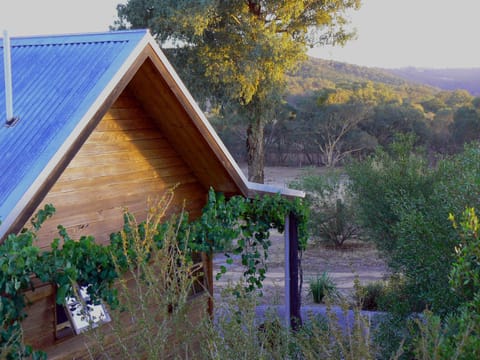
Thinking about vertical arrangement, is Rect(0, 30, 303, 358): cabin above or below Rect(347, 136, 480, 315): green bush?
above

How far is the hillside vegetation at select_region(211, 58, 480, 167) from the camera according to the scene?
1316 inches

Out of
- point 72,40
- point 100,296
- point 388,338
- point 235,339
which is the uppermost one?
point 72,40

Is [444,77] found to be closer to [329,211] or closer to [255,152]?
[255,152]

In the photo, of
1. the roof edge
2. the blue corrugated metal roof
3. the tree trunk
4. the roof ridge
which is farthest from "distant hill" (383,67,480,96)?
the blue corrugated metal roof

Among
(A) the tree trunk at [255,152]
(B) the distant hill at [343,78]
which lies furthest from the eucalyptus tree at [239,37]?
(B) the distant hill at [343,78]

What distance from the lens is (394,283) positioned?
7.27m

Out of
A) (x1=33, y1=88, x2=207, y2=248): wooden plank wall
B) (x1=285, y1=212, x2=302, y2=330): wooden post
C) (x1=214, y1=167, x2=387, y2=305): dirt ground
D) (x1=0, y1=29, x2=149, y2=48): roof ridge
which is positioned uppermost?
(x1=0, y1=29, x2=149, y2=48): roof ridge

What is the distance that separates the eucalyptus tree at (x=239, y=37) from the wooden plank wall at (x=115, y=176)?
38.3 feet

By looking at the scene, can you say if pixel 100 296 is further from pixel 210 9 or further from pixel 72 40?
pixel 210 9

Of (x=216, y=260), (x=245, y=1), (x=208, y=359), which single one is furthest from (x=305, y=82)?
(x=208, y=359)

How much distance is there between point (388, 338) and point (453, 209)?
1.67 m

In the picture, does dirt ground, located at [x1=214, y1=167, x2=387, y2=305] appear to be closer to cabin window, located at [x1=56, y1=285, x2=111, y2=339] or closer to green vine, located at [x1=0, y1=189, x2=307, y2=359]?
green vine, located at [x1=0, y1=189, x2=307, y2=359]

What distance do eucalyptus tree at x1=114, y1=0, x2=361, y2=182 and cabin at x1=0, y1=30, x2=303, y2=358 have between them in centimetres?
1173

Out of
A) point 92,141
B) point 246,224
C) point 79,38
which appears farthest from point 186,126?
point 246,224
